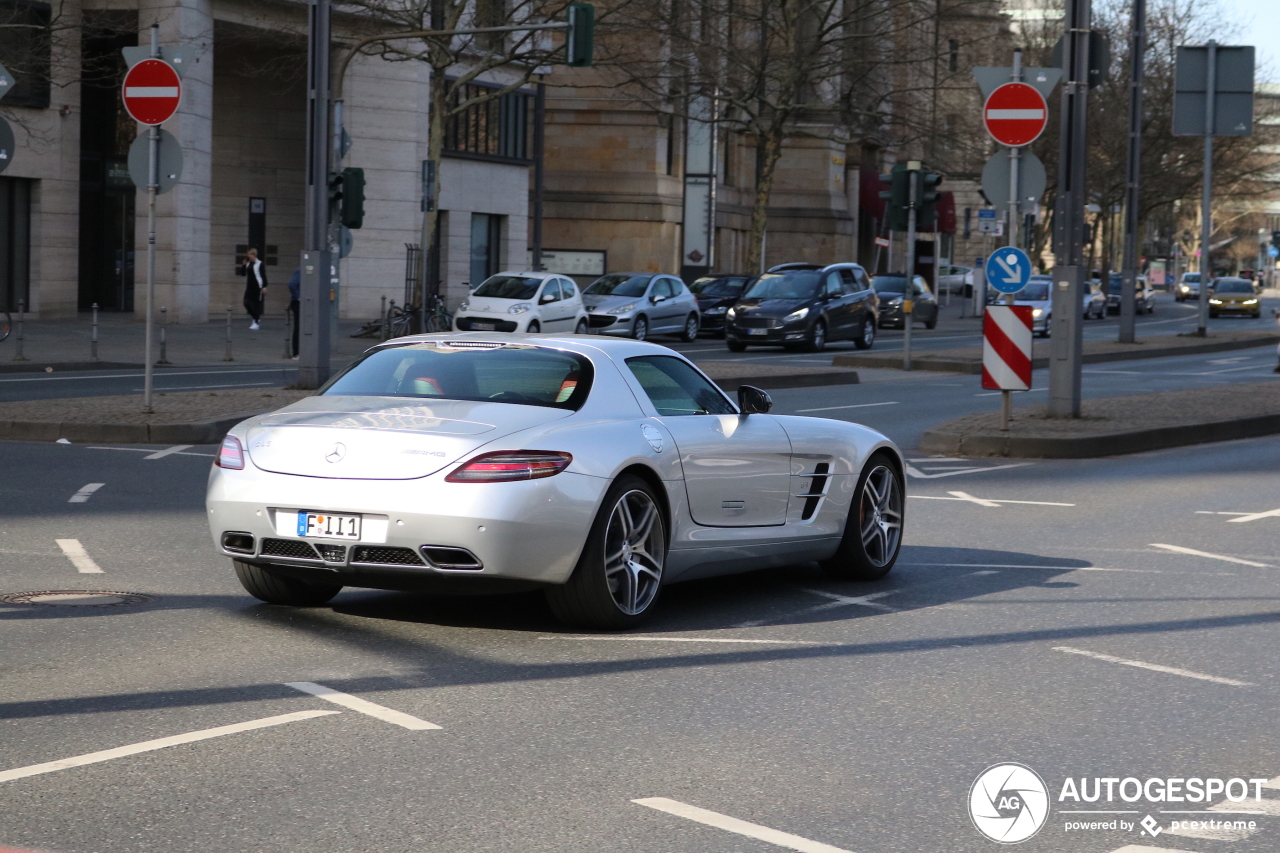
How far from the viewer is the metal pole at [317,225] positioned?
20.3 m

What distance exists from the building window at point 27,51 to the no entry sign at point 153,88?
1773 cm

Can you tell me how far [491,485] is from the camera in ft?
23.3

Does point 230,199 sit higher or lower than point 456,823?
higher

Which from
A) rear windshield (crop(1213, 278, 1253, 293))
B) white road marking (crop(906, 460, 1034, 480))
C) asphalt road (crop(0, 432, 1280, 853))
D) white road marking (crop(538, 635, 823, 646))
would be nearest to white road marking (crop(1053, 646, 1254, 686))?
asphalt road (crop(0, 432, 1280, 853))

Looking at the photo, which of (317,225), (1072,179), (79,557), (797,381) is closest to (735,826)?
(79,557)

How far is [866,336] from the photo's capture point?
128 ft

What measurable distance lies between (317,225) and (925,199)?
10.1 meters

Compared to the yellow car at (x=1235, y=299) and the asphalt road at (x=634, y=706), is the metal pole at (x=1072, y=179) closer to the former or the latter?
the asphalt road at (x=634, y=706)

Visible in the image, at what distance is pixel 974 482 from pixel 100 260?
31111 mm

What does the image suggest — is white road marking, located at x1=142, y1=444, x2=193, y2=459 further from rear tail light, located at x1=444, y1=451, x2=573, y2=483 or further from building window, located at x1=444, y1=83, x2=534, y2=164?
building window, located at x1=444, y1=83, x2=534, y2=164

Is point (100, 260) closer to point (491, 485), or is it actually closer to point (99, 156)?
point (99, 156)

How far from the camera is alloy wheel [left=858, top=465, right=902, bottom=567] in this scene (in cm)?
933

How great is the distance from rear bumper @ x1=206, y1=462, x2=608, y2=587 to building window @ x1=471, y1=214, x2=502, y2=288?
4451 centimetres

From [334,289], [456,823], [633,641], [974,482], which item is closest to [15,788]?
[456,823]
